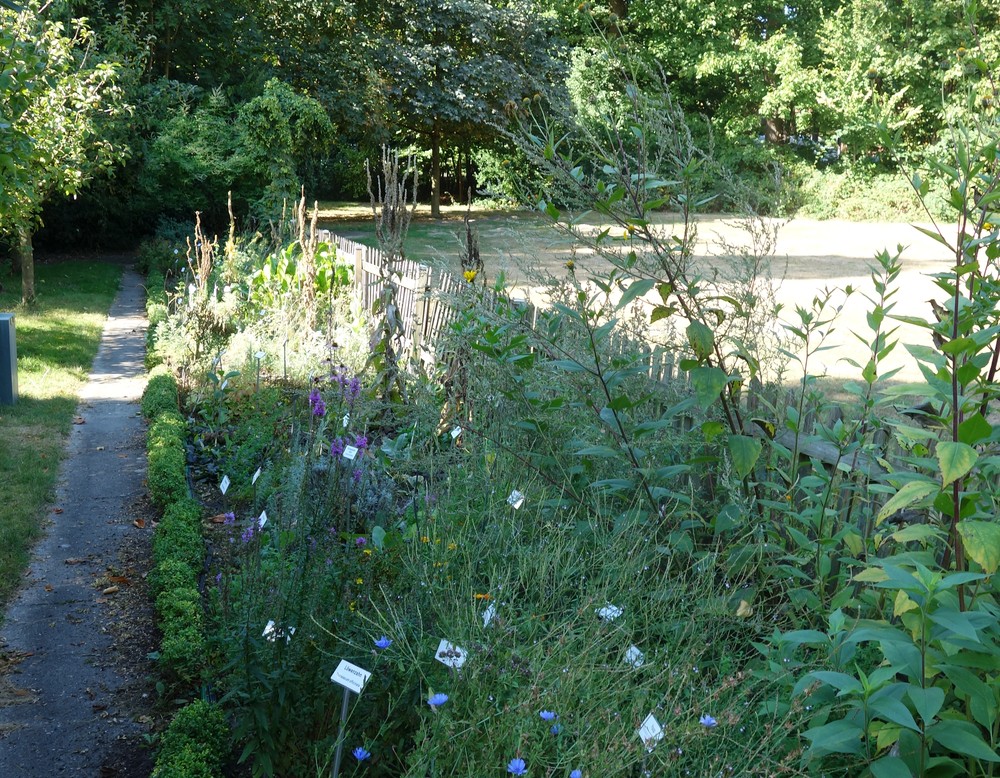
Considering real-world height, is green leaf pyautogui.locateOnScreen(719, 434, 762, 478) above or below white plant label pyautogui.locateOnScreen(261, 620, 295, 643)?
above

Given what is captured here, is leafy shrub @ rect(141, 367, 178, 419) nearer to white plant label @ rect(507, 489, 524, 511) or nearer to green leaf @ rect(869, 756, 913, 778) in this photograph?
white plant label @ rect(507, 489, 524, 511)

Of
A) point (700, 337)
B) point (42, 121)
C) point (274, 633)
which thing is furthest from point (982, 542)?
point (42, 121)

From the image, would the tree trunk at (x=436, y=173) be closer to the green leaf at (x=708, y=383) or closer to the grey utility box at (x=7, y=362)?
the grey utility box at (x=7, y=362)

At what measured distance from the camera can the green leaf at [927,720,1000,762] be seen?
164 centimetres

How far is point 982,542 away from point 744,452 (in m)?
0.76

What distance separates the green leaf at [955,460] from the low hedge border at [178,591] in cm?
209

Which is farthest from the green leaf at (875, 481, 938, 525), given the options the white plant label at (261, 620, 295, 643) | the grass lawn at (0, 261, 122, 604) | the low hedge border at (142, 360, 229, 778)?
the grass lawn at (0, 261, 122, 604)

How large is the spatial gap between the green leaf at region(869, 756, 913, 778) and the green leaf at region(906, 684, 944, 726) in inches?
4.4

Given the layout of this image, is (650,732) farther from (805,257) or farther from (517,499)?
(805,257)

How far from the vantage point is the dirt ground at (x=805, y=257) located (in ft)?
15.8

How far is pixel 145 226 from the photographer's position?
18.3 meters

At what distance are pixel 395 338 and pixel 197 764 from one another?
443 centimetres

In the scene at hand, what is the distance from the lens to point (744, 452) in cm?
249

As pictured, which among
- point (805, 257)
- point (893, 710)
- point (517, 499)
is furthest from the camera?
point (805, 257)
